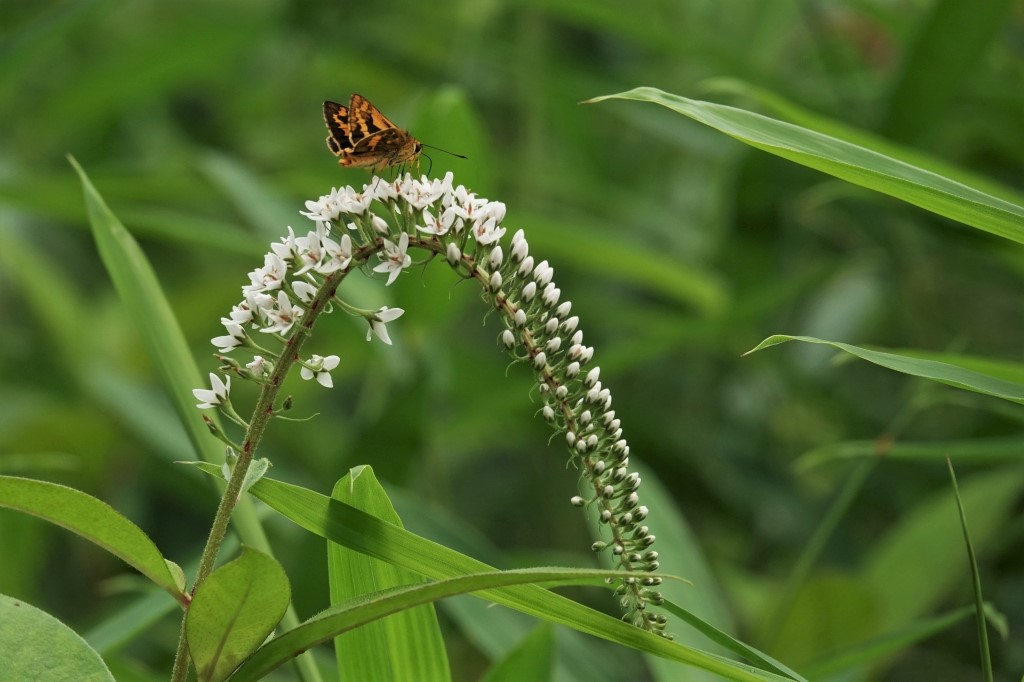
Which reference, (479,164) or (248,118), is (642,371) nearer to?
(479,164)

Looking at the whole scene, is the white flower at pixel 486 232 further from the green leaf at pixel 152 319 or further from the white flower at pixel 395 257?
the green leaf at pixel 152 319

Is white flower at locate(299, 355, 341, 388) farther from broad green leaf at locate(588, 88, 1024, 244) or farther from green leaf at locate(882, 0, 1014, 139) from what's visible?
green leaf at locate(882, 0, 1014, 139)

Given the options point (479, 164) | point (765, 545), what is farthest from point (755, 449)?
point (479, 164)

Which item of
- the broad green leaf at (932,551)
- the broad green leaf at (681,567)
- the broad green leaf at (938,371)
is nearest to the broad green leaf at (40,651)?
the broad green leaf at (938,371)

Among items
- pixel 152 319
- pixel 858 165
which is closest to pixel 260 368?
pixel 152 319

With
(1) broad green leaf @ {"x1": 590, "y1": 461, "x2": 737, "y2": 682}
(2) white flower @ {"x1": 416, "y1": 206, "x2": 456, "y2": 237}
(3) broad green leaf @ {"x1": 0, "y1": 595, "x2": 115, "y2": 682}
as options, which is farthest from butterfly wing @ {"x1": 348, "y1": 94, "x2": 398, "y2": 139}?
(1) broad green leaf @ {"x1": 590, "y1": 461, "x2": 737, "y2": 682}

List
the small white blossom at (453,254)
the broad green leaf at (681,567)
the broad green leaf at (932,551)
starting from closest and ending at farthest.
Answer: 1. the small white blossom at (453,254)
2. the broad green leaf at (681,567)
3. the broad green leaf at (932,551)
